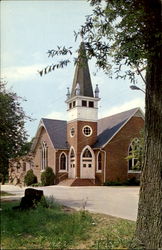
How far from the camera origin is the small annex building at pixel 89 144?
29906mm

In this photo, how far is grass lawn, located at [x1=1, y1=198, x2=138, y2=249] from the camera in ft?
21.6

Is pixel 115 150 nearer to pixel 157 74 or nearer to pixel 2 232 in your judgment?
pixel 2 232

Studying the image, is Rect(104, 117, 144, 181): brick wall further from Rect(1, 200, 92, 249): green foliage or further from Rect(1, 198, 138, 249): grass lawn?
Rect(1, 198, 138, 249): grass lawn

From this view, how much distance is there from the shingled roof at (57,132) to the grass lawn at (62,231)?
72.6ft

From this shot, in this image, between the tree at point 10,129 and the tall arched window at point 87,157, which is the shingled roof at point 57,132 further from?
the tree at point 10,129

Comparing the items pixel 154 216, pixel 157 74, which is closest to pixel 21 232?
pixel 154 216

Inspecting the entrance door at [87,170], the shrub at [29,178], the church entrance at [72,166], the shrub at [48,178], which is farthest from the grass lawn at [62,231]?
the shrub at [29,178]

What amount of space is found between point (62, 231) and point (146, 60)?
→ 15.1 ft

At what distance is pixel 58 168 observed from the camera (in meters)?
31.3

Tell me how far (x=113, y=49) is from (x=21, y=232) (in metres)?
5.09

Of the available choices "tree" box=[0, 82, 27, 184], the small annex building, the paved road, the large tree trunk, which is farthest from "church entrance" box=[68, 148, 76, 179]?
the large tree trunk

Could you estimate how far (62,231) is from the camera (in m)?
7.53

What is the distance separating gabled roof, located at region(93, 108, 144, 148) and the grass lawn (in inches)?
809

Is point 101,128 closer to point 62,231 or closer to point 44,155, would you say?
point 44,155
